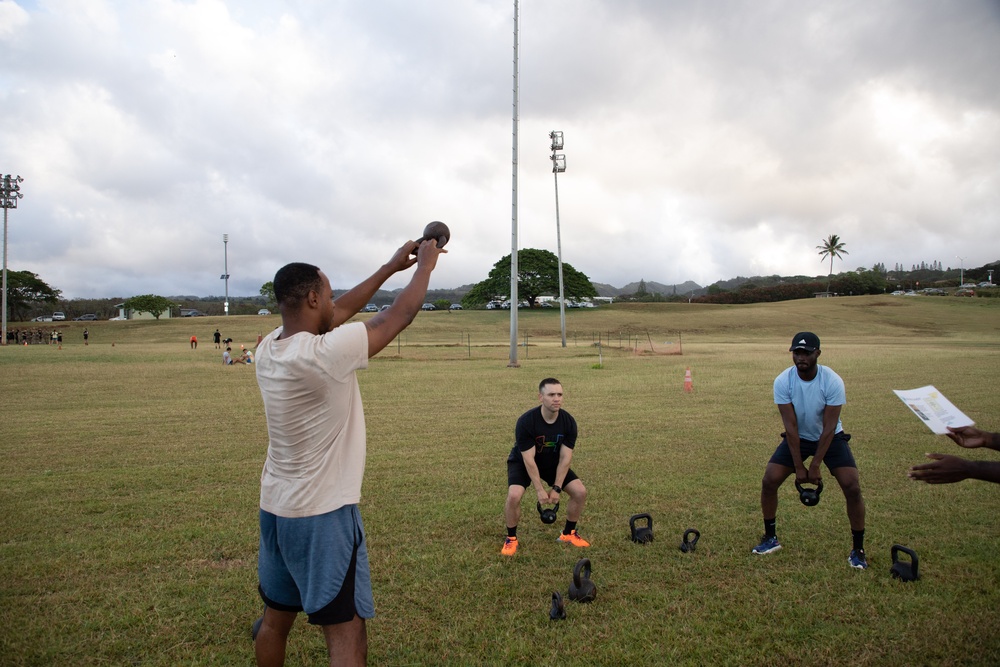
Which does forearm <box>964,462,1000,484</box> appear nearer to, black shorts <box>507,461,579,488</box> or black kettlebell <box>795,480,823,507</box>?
black kettlebell <box>795,480,823,507</box>

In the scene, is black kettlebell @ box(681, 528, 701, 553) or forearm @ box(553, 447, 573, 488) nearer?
black kettlebell @ box(681, 528, 701, 553)

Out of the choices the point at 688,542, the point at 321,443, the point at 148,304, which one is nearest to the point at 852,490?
the point at 688,542

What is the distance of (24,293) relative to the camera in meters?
92.8

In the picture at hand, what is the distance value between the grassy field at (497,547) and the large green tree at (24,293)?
92.9m

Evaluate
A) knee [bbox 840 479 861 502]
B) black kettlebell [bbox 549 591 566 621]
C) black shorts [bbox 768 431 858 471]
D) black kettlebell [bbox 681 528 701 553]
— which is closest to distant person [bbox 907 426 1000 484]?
black shorts [bbox 768 431 858 471]

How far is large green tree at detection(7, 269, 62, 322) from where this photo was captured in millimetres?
89312

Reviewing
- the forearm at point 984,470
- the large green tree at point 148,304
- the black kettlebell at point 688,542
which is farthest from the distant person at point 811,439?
the large green tree at point 148,304

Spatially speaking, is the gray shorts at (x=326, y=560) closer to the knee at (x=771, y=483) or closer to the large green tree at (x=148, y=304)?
the knee at (x=771, y=483)

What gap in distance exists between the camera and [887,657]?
14.3 feet

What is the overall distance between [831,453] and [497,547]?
3.35 metres

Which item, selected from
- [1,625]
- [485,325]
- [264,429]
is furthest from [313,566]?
[485,325]

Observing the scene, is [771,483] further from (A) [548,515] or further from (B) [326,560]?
(B) [326,560]

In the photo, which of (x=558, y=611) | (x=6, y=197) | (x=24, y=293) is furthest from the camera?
(x=24, y=293)

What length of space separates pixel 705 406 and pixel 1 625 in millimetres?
14282
